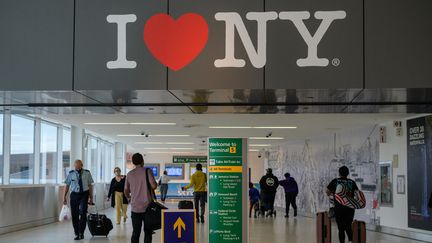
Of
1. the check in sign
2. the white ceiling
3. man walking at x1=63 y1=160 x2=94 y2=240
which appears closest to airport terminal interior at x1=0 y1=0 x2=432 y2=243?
the check in sign

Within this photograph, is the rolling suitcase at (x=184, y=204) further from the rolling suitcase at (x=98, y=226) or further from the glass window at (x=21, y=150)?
the glass window at (x=21, y=150)

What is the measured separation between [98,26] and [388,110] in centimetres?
476

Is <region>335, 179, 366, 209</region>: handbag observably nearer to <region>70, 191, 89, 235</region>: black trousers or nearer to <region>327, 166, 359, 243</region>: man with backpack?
<region>327, 166, 359, 243</region>: man with backpack

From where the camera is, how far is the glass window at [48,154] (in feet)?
60.2

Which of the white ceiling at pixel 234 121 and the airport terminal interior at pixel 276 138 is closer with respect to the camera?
the airport terminal interior at pixel 276 138

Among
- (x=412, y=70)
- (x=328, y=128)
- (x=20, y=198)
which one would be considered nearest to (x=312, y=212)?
(x=328, y=128)

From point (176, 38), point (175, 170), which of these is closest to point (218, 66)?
point (176, 38)

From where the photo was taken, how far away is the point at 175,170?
134 feet

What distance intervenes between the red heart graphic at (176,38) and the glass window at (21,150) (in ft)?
26.4

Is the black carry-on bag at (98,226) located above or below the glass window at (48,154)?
below

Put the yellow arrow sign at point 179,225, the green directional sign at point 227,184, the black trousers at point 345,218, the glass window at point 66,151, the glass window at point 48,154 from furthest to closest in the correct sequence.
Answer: the glass window at point 66,151 → the glass window at point 48,154 → the black trousers at point 345,218 → the green directional sign at point 227,184 → the yellow arrow sign at point 179,225

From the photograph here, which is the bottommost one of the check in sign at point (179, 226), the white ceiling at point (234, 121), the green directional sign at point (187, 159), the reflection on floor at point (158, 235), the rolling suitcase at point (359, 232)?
the reflection on floor at point (158, 235)

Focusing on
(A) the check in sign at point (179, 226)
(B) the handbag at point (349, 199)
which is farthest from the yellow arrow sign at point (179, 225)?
(B) the handbag at point (349, 199)

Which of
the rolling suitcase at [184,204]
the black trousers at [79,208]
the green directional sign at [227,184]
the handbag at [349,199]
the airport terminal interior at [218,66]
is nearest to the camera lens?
the airport terminal interior at [218,66]
